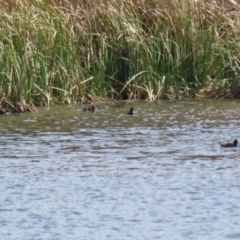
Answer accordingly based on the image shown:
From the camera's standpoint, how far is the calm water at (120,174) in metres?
8.16

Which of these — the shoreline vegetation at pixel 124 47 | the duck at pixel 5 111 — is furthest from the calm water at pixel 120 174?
the shoreline vegetation at pixel 124 47

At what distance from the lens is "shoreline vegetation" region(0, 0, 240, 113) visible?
49.4ft

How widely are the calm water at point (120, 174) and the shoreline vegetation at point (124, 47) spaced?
28.2 inches

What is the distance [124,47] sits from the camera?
15992 mm

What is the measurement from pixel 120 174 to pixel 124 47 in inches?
238

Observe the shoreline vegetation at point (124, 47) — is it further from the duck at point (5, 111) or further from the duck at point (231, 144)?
the duck at point (231, 144)

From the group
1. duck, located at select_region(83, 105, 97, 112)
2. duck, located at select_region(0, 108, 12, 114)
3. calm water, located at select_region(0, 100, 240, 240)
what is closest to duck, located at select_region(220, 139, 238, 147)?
calm water, located at select_region(0, 100, 240, 240)

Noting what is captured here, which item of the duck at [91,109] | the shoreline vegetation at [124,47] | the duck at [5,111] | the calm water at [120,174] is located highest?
the shoreline vegetation at [124,47]

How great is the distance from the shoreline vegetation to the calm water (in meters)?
0.72

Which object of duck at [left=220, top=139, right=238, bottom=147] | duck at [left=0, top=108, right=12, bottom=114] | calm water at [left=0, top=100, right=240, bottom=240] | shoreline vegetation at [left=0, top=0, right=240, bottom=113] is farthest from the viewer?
shoreline vegetation at [left=0, top=0, right=240, bottom=113]

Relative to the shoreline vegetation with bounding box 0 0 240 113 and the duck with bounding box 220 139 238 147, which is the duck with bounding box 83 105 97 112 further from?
the duck with bounding box 220 139 238 147

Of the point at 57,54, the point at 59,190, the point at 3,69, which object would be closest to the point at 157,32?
the point at 57,54

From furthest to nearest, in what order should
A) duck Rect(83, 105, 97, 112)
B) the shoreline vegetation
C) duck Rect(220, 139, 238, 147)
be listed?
the shoreline vegetation → duck Rect(83, 105, 97, 112) → duck Rect(220, 139, 238, 147)

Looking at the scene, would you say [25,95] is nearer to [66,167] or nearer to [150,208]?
[66,167]
